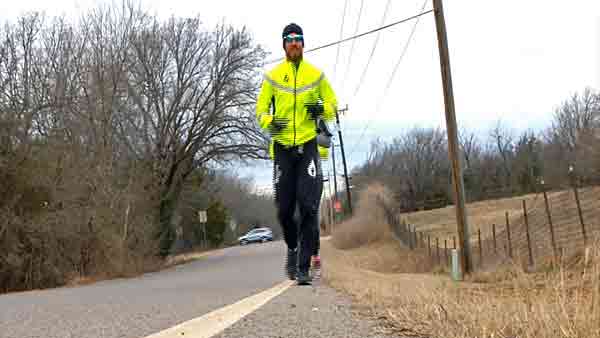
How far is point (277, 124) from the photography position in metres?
5.98

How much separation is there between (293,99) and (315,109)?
22 cm

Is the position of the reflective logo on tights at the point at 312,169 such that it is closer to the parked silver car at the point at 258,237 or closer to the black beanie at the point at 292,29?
the black beanie at the point at 292,29

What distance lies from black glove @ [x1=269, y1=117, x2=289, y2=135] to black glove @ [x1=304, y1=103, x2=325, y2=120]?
226 mm

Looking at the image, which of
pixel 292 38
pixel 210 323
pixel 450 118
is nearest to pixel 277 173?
pixel 292 38

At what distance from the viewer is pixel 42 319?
16.0 ft

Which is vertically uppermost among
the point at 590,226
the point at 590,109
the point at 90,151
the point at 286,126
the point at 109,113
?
the point at 590,109

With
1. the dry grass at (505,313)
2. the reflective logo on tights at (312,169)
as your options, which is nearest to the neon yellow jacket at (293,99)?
the reflective logo on tights at (312,169)

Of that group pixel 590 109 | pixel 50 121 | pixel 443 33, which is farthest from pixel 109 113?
pixel 590 109

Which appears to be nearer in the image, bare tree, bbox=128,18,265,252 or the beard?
the beard

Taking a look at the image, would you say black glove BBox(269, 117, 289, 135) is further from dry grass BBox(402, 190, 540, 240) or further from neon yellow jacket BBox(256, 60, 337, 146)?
dry grass BBox(402, 190, 540, 240)

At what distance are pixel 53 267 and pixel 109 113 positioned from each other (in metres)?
8.06

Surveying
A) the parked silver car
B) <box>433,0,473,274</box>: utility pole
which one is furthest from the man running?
the parked silver car

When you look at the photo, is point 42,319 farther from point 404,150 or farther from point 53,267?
point 404,150

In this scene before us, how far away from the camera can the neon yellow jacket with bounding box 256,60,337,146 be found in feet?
19.7
